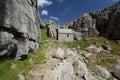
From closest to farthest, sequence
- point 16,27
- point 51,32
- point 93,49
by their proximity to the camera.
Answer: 1. point 16,27
2. point 93,49
3. point 51,32

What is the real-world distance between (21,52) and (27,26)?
357 cm

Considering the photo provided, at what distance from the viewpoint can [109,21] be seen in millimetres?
66125

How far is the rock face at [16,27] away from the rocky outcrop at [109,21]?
43.6 meters

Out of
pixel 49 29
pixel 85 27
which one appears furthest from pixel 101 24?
pixel 49 29

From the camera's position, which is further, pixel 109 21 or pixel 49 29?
pixel 109 21

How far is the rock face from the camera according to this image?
19.9 metres

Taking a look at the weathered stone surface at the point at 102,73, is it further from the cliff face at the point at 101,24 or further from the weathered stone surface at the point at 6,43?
the cliff face at the point at 101,24

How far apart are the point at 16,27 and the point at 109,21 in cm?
5121

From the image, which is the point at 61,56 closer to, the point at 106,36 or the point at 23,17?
the point at 23,17

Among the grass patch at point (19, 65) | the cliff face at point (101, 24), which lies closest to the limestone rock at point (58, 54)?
the grass patch at point (19, 65)

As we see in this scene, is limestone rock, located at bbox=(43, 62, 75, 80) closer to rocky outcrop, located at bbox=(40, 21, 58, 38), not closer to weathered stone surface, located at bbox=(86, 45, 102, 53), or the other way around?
weathered stone surface, located at bbox=(86, 45, 102, 53)

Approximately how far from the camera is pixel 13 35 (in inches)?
850

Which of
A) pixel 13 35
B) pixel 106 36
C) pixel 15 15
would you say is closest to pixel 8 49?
pixel 13 35

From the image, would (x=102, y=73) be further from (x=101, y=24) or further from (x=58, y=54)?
(x=101, y=24)
